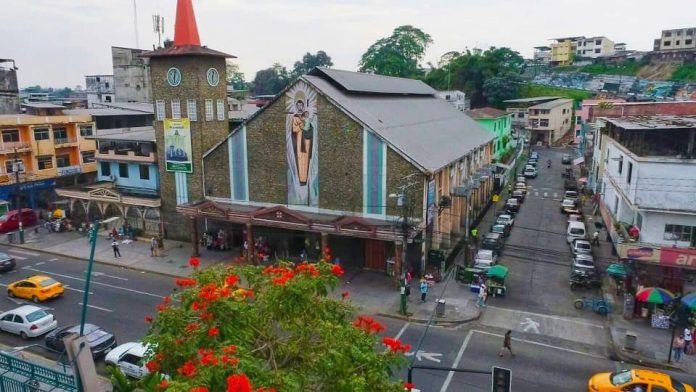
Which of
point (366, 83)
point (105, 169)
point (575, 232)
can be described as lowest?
point (575, 232)

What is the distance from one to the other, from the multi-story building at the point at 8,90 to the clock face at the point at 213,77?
36.5 metres

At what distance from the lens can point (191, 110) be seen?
36.4 meters

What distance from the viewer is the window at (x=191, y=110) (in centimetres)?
3628

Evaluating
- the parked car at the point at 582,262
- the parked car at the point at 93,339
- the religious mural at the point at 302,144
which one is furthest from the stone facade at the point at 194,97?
the parked car at the point at 582,262

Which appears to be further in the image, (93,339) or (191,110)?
(191,110)

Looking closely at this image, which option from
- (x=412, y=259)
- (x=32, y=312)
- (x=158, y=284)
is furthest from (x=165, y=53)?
(x=412, y=259)

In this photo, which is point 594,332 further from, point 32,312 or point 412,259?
point 32,312

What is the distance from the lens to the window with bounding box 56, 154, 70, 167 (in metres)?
50.1

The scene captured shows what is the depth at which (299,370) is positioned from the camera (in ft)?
36.8

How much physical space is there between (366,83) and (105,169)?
23.7 meters

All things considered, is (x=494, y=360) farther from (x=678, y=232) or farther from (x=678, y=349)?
(x=678, y=232)

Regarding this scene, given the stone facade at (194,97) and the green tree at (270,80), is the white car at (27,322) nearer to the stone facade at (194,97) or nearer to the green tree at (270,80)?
the stone facade at (194,97)

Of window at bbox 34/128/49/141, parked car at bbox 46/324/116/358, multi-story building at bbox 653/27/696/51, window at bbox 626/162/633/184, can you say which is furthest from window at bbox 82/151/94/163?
multi-story building at bbox 653/27/696/51

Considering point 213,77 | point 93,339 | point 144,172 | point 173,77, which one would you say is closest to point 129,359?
point 93,339
